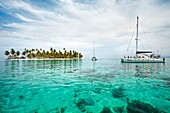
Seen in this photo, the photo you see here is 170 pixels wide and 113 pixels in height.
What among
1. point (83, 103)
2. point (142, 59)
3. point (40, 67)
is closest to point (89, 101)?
point (83, 103)

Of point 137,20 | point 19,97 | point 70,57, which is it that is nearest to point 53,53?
point 70,57

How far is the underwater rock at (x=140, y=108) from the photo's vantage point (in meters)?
5.51

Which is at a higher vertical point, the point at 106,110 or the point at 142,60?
the point at 142,60

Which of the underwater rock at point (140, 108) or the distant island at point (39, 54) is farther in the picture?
the distant island at point (39, 54)

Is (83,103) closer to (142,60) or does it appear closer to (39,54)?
(142,60)

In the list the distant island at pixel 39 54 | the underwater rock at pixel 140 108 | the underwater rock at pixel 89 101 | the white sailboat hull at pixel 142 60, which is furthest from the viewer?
the distant island at pixel 39 54

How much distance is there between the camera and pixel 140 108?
5.74 m

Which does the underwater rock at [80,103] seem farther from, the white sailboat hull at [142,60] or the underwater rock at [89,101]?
the white sailboat hull at [142,60]

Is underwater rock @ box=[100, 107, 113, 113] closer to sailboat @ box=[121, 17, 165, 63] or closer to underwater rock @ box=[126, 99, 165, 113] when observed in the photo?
underwater rock @ box=[126, 99, 165, 113]

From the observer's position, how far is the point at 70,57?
115m

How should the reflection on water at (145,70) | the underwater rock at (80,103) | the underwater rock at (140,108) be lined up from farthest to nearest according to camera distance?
1. the reflection on water at (145,70)
2. the underwater rock at (80,103)
3. the underwater rock at (140,108)

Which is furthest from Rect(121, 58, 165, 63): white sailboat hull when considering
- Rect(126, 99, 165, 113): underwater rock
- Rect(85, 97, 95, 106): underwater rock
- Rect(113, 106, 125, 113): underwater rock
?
Rect(113, 106, 125, 113): underwater rock

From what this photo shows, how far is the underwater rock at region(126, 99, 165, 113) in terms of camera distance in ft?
18.1

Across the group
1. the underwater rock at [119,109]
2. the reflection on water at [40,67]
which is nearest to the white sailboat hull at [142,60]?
the reflection on water at [40,67]
